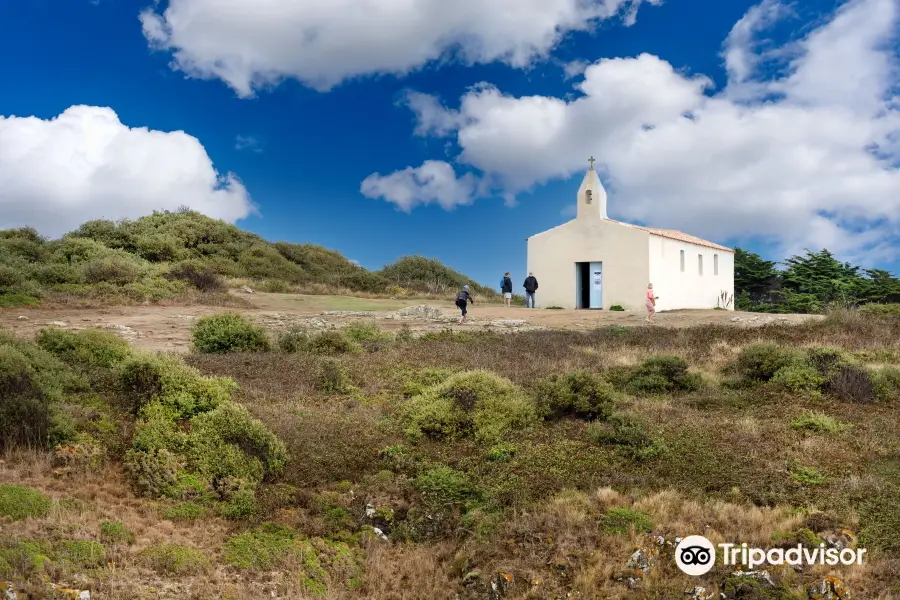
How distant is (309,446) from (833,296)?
4433cm

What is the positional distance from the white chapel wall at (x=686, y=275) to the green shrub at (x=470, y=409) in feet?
68.0

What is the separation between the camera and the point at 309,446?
865 cm

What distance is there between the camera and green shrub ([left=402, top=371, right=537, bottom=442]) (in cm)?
957

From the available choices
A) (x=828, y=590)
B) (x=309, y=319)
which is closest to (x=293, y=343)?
(x=309, y=319)

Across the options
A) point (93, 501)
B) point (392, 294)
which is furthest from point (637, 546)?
point (392, 294)

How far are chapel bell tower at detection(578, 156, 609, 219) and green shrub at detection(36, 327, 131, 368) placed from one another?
76.2 feet

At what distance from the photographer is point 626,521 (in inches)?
259

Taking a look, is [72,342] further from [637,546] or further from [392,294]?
[392,294]

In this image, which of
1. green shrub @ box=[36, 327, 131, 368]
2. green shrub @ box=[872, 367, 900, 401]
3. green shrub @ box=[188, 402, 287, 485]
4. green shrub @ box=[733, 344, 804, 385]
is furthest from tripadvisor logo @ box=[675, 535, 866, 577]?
green shrub @ box=[36, 327, 131, 368]

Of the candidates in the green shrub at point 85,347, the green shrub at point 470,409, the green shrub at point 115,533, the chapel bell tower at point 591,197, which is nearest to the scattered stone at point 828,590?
the green shrub at point 470,409

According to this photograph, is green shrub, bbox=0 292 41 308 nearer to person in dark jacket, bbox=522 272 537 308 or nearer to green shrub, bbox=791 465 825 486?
person in dark jacket, bbox=522 272 537 308

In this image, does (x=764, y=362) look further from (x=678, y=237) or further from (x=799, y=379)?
(x=678, y=237)

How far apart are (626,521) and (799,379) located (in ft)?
24.3

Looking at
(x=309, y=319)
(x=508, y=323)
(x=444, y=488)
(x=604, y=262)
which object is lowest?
(x=444, y=488)
